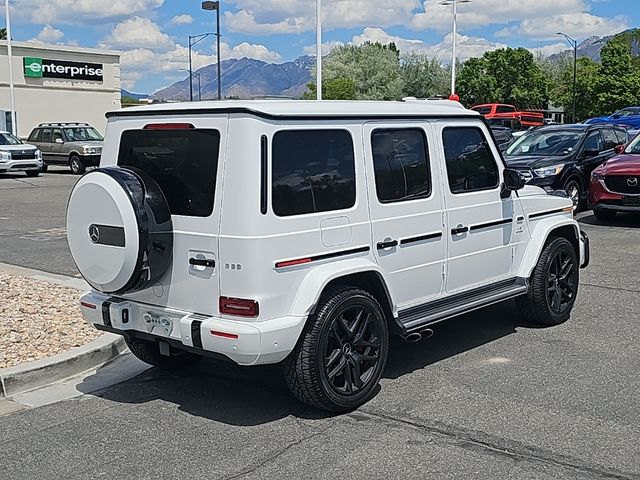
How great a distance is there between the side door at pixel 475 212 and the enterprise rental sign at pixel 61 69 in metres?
36.2

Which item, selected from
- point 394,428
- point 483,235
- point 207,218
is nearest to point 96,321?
point 207,218

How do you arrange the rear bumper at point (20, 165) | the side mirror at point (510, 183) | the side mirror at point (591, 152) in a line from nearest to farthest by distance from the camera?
the side mirror at point (510, 183) → the side mirror at point (591, 152) → the rear bumper at point (20, 165)

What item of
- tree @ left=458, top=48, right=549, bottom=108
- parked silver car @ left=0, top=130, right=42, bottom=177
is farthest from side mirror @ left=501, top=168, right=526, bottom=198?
tree @ left=458, top=48, right=549, bottom=108

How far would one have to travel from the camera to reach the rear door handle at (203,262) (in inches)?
194

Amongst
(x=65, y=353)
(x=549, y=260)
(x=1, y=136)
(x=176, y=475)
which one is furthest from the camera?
(x=1, y=136)

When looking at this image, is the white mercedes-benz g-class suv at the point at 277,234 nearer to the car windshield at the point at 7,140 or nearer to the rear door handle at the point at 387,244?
the rear door handle at the point at 387,244

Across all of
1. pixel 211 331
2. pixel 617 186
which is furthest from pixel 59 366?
pixel 617 186

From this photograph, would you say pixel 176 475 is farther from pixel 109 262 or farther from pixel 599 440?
pixel 599 440

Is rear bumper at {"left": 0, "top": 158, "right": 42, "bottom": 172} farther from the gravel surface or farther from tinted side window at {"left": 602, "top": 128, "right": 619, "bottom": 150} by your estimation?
the gravel surface

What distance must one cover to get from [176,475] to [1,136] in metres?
25.8

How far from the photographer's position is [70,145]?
28047mm

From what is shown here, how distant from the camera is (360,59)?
74.7 meters

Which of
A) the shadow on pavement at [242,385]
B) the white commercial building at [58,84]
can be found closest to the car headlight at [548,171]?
the shadow on pavement at [242,385]

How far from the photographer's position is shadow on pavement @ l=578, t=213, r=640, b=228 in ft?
45.9
